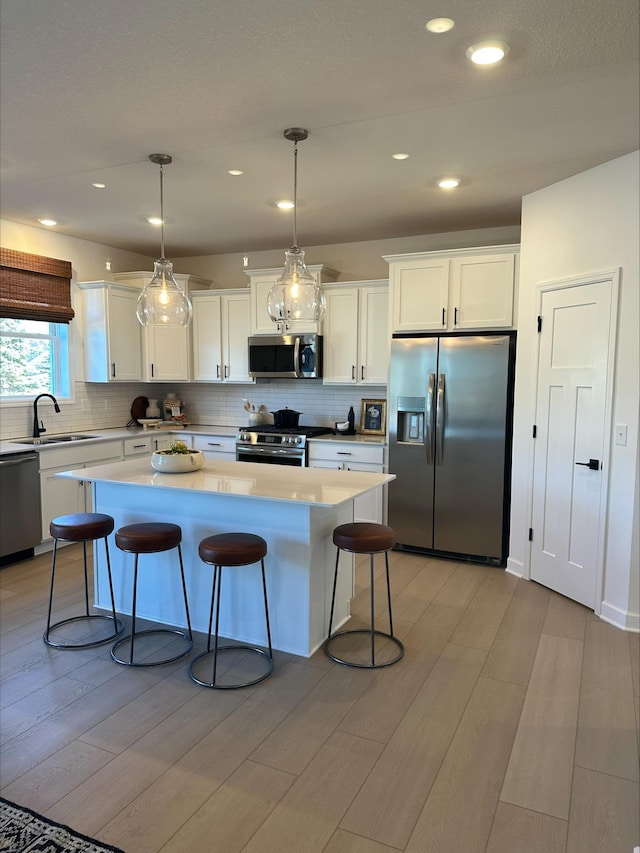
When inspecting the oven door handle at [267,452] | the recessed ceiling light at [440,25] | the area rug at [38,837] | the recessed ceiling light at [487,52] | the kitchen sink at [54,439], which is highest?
the recessed ceiling light at [487,52]

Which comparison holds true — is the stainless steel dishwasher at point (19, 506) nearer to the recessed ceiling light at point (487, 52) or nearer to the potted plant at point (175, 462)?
the potted plant at point (175, 462)

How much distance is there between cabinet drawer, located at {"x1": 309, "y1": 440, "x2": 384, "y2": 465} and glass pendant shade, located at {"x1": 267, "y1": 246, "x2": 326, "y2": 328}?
2082mm

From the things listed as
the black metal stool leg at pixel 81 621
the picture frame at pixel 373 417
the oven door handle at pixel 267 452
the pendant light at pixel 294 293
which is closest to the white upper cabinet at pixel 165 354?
the oven door handle at pixel 267 452

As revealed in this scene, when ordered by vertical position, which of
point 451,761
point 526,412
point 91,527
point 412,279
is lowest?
point 451,761

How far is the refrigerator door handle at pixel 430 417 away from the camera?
4.62 m

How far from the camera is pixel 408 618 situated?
11.7ft

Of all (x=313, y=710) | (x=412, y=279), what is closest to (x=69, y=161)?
(x=412, y=279)

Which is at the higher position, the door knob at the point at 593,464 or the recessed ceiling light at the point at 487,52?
the recessed ceiling light at the point at 487,52

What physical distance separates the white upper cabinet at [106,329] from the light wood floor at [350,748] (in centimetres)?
292

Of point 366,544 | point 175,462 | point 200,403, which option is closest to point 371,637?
point 366,544

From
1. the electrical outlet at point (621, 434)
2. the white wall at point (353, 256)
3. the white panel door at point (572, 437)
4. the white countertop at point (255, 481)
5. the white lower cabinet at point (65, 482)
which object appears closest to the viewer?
the white countertop at point (255, 481)

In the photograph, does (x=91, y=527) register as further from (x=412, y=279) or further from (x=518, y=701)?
(x=412, y=279)

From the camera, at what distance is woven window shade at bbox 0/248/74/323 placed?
4867mm

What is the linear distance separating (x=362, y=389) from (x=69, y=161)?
3210mm
